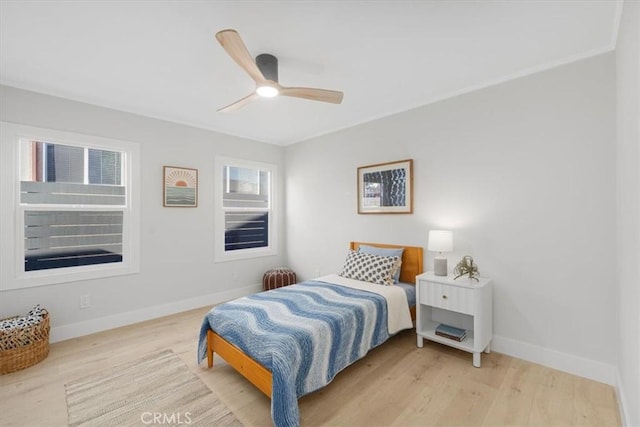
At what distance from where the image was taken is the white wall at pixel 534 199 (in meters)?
2.20

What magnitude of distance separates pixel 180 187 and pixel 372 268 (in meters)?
2.65

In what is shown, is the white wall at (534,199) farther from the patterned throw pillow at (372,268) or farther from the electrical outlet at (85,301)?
the electrical outlet at (85,301)

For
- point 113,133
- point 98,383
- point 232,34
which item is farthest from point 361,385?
point 113,133

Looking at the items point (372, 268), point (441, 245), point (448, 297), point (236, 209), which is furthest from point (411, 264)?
point (236, 209)

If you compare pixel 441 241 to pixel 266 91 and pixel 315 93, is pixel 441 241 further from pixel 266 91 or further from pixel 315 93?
pixel 266 91

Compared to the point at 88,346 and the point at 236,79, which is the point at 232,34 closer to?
the point at 236,79

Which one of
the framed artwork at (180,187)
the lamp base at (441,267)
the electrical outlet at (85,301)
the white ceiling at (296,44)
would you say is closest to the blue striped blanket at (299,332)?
the lamp base at (441,267)

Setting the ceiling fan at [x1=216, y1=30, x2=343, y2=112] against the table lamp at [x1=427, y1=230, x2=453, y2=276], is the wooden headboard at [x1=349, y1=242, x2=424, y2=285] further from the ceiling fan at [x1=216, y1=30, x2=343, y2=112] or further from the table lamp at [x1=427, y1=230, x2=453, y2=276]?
the ceiling fan at [x1=216, y1=30, x2=343, y2=112]

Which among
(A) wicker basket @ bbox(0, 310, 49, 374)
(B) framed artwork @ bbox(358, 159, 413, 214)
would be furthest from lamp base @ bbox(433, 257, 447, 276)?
(A) wicker basket @ bbox(0, 310, 49, 374)

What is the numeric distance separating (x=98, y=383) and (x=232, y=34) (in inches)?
105

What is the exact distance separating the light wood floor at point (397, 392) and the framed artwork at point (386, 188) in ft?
5.11

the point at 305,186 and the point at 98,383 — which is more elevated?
the point at 305,186

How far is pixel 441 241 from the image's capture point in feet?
9.00

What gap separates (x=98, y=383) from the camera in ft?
7.28
